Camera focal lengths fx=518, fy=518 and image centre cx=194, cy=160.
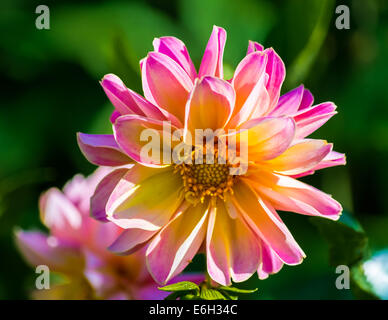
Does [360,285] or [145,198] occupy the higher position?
[145,198]

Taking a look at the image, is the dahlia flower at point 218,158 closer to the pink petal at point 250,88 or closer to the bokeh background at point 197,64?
the pink petal at point 250,88

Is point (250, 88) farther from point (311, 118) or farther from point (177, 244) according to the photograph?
point (177, 244)

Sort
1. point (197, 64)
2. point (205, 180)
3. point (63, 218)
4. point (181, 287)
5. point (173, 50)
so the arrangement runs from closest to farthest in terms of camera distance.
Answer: point (181, 287), point (173, 50), point (205, 180), point (63, 218), point (197, 64)

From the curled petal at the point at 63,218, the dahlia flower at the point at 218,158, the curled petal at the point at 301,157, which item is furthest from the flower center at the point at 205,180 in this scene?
the curled petal at the point at 63,218

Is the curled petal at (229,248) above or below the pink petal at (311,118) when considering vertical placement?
below

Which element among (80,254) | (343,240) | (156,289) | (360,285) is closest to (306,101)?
(343,240)

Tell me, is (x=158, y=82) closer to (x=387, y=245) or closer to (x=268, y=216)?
(x=268, y=216)
